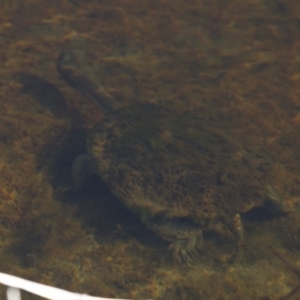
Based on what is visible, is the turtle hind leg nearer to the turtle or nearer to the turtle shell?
the turtle

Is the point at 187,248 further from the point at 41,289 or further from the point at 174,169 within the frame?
the point at 41,289

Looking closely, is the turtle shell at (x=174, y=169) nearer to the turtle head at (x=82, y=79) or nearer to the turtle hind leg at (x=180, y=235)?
the turtle hind leg at (x=180, y=235)

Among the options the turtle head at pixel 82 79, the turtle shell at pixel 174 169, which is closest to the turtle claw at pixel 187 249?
the turtle shell at pixel 174 169

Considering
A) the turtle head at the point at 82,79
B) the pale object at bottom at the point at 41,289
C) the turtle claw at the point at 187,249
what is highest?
the pale object at bottom at the point at 41,289

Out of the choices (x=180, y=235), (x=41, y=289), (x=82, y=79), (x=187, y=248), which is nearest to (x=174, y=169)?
(x=180, y=235)

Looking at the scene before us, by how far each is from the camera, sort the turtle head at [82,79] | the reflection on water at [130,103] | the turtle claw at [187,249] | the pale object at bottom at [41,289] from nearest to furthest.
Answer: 1. the pale object at bottom at [41,289]
2. the reflection on water at [130,103]
3. the turtle claw at [187,249]
4. the turtle head at [82,79]

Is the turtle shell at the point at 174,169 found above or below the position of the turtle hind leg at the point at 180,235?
above
